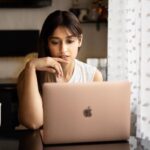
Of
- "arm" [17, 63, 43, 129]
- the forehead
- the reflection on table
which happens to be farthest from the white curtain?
"arm" [17, 63, 43, 129]

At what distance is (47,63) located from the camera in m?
1.56

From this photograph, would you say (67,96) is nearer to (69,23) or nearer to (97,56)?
(69,23)

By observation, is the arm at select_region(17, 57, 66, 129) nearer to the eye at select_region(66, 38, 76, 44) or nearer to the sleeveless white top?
→ the eye at select_region(66, 38, 76, 44)

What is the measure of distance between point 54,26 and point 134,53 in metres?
0.76

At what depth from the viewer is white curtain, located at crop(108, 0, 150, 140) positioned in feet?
5.31

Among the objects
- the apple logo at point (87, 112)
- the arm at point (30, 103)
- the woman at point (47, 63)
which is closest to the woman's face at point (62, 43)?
the woman at point (47, 63)

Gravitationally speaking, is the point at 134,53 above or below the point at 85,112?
above

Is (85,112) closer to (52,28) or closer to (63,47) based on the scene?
(63,47)

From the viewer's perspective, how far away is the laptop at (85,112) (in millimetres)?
1268

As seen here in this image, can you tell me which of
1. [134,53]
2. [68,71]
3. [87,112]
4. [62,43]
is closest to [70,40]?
[62,43]

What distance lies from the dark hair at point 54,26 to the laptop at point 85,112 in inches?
16.5

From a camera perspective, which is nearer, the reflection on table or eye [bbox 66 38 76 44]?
the reflection on table

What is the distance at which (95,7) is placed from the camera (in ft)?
14.2

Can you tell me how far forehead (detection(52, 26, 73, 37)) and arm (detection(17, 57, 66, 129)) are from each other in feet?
A: 0.35
